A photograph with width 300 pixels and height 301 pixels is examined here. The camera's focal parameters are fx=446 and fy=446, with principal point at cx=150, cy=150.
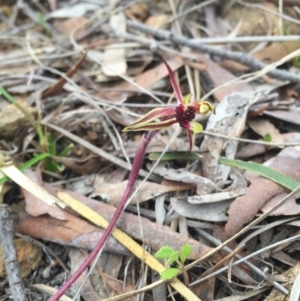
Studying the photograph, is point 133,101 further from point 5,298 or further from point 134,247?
point 5,298

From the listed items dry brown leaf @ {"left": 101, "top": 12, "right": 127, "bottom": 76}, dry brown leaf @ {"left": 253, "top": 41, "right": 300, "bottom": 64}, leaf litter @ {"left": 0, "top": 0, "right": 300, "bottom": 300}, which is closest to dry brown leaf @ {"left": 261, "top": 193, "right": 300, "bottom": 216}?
leaf litter @ {"left": 0, "top": 0, "right": 300, "bottom": 300}

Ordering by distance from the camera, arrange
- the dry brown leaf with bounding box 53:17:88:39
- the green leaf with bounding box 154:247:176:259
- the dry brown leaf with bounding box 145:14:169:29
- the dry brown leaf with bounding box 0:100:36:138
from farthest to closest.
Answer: the dry brown leaf with bounding box 53:17:88:39 → the dry brown leaf with bounding box 145:14:169:29 → the dry brown leaf with bounding box 0:100:36:138 → the green leaf with bounding box 154:247:176:259

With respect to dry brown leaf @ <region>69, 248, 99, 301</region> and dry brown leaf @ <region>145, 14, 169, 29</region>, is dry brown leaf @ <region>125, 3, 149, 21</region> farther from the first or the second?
dry brown leaf @ <region>69, 248, 99, 301</region>

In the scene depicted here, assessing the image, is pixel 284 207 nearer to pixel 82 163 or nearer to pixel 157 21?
pixel 82 163

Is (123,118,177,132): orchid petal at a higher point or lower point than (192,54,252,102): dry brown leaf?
higher

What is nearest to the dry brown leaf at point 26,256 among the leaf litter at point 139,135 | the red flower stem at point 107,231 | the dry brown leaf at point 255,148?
the leaf litter at point 139,135

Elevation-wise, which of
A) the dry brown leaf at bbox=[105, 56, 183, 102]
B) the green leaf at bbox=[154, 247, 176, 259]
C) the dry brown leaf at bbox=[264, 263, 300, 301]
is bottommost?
the dry brown leaf at bbox=[264, 263, 300, 301]

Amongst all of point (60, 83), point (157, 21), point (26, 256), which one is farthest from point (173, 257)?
point (157, 21)

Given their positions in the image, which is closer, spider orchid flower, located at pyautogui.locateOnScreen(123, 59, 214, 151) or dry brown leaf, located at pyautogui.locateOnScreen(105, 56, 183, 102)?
spider orchid flower, located at pyautogui.locateOnScreen(123, 59, 214, 151)
